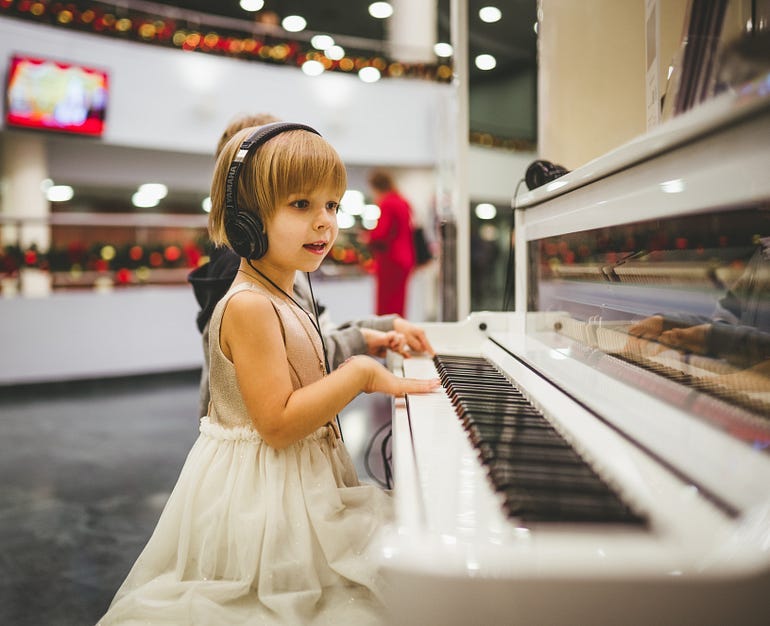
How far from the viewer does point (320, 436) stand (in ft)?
4.81

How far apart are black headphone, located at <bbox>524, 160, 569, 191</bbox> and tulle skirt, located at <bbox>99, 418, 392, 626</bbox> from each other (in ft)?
3.87

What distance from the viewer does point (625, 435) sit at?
3.46ft

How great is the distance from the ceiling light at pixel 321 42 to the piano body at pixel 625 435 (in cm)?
891

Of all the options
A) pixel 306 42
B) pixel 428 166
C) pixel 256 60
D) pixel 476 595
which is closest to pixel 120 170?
pixel 256 60

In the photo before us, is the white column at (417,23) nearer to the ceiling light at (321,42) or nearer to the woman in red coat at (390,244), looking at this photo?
the ceiling light at (321,42)

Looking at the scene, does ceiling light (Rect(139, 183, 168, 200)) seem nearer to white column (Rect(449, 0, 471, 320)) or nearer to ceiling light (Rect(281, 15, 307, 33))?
ceiling light (Rect(281, 15, 307, 33))

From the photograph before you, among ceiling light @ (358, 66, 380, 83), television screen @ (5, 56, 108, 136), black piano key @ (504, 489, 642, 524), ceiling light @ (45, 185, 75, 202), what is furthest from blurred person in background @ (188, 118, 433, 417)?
ceiling light @ (45, 185, 75, 202)

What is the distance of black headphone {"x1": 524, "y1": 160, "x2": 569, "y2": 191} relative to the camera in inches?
84.3

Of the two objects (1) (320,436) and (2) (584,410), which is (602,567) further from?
(1) (320,436)

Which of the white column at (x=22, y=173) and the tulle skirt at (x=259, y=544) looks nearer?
the tulle skirt at (x=259, y=544)

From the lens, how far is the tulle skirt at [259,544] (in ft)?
3.85

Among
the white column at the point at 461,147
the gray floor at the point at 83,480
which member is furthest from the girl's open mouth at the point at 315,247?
the white column at the point at 461,147

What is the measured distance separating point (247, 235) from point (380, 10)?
12858mm

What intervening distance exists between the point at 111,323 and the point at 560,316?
6.03m
